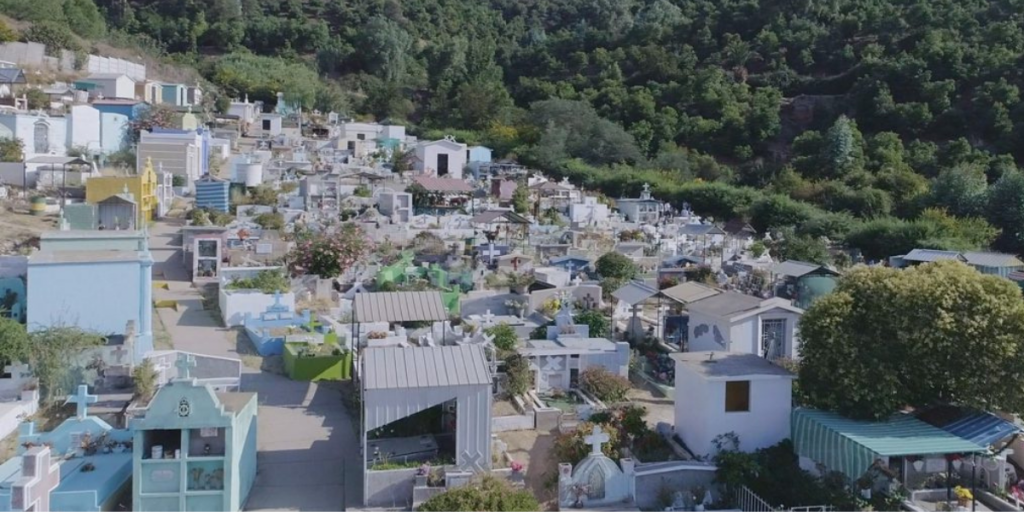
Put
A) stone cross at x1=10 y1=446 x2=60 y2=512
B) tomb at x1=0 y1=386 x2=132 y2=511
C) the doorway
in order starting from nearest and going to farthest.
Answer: stone cross at x1=10 y1=446 x2=60 y2=512 → tomb at x1=0 y1=386 x2=132 y2=511 → the doorway

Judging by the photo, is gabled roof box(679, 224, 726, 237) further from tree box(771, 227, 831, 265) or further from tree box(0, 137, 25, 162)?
tree box(0, 137, 25, 162)

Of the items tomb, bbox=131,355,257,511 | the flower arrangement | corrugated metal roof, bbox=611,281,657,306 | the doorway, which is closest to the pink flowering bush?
corrugated metal roof, bbox=611,281,657,306

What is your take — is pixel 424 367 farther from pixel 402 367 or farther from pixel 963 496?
pixel 963 496

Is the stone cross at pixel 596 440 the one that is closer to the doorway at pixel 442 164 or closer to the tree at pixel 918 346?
the tree at pixel 918 346

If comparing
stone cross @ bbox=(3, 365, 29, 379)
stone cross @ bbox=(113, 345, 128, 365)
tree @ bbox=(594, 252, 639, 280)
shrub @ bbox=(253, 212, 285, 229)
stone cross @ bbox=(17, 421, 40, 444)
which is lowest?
stone cross @ bbox=(17, 421, 40, 444)

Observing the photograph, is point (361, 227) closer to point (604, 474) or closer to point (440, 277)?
point (440, 277)

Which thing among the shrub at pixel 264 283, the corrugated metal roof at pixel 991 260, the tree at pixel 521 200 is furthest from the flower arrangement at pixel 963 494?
the tree at pixel 521 200
